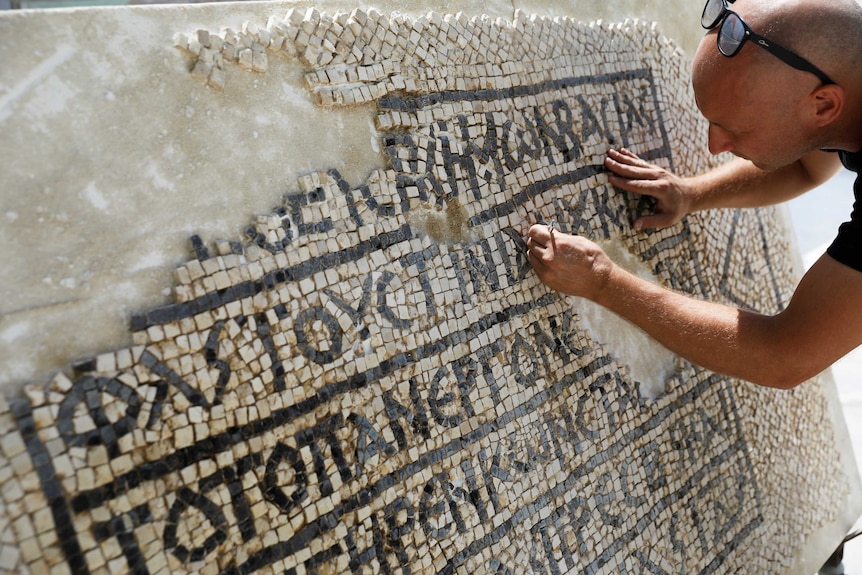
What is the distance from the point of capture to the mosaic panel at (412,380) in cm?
120

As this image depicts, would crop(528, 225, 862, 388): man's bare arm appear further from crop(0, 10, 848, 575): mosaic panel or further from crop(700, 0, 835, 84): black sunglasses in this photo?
crop(700, 0, 835, 84): black sunglasses

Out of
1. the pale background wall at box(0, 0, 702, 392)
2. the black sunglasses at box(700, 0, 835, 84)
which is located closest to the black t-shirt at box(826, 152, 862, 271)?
the black sunglasses at box(700, 0, 835, 84)

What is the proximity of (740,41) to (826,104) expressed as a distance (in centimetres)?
24

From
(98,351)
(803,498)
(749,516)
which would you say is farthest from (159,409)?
(803,498)

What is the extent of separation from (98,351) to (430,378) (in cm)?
70

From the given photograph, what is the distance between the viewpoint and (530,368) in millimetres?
1813

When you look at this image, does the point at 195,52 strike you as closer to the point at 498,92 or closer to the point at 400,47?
the point at 400,47

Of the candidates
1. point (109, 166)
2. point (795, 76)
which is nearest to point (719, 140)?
point (795, 76)

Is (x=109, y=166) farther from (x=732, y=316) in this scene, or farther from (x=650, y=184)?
(x=650, y=184)

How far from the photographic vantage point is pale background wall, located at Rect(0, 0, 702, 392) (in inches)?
44.8

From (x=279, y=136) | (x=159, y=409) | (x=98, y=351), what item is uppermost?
(x=279, y=136)

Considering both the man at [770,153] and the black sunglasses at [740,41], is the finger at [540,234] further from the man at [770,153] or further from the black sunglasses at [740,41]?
the black sunglasses at [740,41]

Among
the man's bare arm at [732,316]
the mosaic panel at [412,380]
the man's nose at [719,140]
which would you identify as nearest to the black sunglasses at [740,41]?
the man's nose at [719,140]

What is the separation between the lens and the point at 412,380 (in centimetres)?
157
